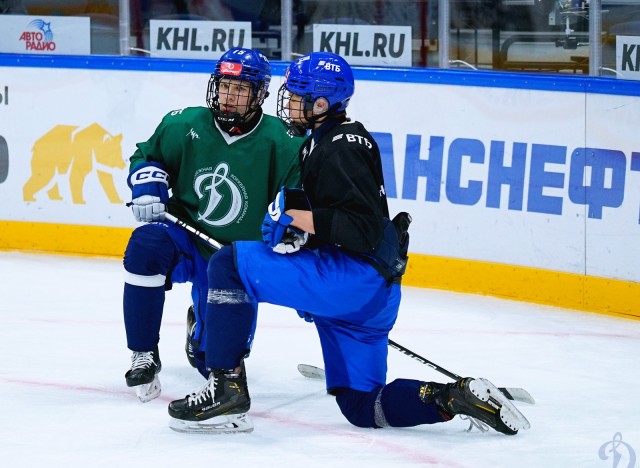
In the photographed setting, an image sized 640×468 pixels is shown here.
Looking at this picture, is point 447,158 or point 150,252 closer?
point 150,252

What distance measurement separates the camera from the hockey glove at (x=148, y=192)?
3.42 metres

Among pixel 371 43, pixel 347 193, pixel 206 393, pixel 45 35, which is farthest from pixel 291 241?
pixel 45 35

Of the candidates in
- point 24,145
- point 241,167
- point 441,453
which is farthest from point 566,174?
point 24,145

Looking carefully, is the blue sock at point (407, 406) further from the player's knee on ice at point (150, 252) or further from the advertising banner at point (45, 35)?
the advertising banner at point (45, 35)

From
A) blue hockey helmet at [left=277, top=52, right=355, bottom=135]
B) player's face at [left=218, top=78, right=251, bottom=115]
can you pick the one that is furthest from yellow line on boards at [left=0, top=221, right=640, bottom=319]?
blue hockey helmet at [left=277, top=52, right=355, bottom=135]

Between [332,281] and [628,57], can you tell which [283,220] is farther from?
[628,57]

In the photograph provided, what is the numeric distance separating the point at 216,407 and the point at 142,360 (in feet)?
1.39

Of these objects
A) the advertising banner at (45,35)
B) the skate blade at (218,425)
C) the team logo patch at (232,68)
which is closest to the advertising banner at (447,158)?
the advertising banner at (45,35)

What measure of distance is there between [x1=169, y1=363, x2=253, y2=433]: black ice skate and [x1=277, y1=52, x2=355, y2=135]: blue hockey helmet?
678 mm

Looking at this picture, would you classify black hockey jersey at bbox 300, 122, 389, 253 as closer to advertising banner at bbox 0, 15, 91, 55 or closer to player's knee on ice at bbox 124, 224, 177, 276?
player's knee on ice at bbox 124, 224, 177, 276

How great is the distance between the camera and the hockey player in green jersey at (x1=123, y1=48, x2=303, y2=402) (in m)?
3.43

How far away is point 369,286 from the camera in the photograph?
3.06m

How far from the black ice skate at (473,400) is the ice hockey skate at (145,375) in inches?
32.1

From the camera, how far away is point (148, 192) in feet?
11.3
